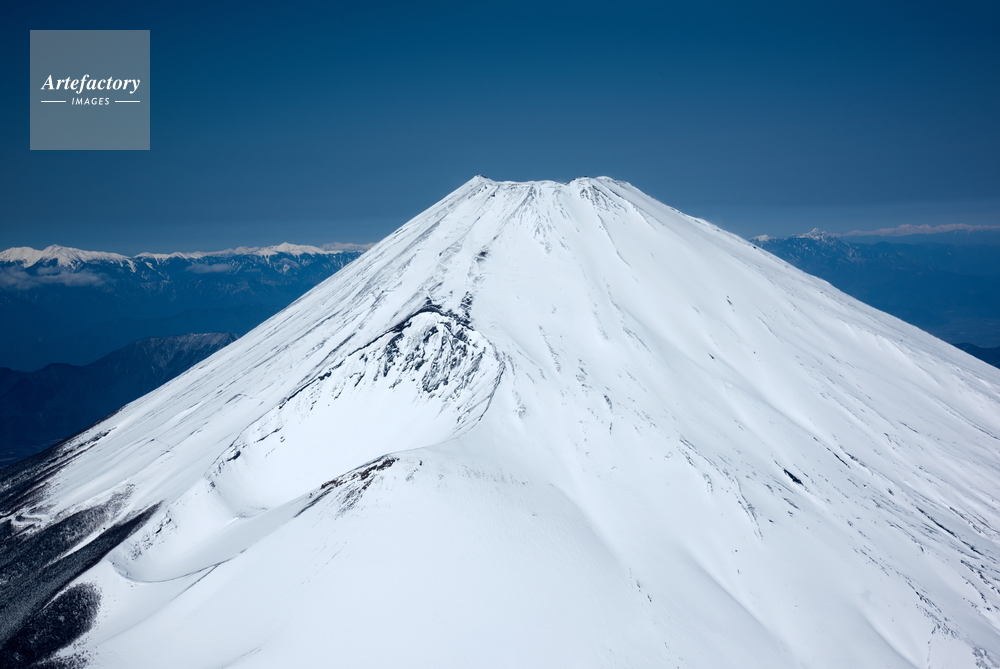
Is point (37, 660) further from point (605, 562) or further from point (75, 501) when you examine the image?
point (605, 562)

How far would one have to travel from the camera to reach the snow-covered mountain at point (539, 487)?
1227 inches

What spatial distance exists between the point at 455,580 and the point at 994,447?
70.3 m

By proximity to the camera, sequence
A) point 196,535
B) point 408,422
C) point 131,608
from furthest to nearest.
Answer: point 408,422
point 196,535
point 131,608

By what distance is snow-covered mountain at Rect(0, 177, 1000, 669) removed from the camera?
102ft

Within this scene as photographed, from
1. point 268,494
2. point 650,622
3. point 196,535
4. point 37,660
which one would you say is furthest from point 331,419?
point 650,622

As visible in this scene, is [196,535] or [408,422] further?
[408,422]

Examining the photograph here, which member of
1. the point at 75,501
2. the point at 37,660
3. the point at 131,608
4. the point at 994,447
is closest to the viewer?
the point at 37,660

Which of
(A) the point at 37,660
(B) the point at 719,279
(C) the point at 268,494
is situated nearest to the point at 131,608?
(A) the point at 37,660

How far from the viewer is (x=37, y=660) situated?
→ 112 feet

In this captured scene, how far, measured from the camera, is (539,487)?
1542 inches

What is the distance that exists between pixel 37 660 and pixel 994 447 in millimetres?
93599

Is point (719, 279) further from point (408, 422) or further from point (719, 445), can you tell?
point (408, 422)

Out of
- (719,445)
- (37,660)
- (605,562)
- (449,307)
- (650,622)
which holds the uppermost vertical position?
(449,307)

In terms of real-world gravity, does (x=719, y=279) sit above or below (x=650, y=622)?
above
